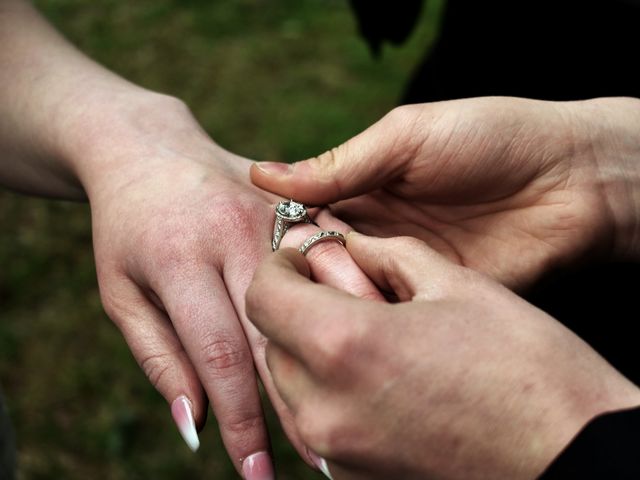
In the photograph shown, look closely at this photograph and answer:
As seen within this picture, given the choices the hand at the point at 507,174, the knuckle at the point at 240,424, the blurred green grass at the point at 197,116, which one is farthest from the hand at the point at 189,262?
the blurred green grass at the point at 197,116

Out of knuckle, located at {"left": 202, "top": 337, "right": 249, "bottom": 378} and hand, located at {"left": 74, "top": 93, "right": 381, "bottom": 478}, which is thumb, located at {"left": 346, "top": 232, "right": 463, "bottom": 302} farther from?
knuckle, located at {"left": 202, "top": 337, "right": 249, "bottom": 378}

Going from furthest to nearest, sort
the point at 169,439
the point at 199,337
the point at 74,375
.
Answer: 1. the point at 74,375
2. the point at 169,439
3. the point at 199,337

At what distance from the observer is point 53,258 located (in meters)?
3.96

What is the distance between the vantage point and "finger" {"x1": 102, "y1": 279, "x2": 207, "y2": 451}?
1.61 meters

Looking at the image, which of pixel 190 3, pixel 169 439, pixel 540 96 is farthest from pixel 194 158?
pixel 190 3

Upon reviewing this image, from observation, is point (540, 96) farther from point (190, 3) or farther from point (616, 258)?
point (190, 3)

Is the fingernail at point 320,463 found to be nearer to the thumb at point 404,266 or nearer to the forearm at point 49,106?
the thumb at point 404,266

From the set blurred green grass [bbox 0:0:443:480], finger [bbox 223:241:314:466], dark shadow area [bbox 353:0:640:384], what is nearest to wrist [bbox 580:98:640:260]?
dark shadow area [bbox 353:0:640:384]

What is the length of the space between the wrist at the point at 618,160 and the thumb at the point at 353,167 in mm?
510

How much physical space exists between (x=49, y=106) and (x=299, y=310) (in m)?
1.21

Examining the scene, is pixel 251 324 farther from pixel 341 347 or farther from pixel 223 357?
pixel 341 347

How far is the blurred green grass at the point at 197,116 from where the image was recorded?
3.10 m

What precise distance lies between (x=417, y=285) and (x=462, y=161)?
510 millimetres

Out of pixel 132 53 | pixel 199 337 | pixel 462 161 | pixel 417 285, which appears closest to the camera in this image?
pixel 417 285
